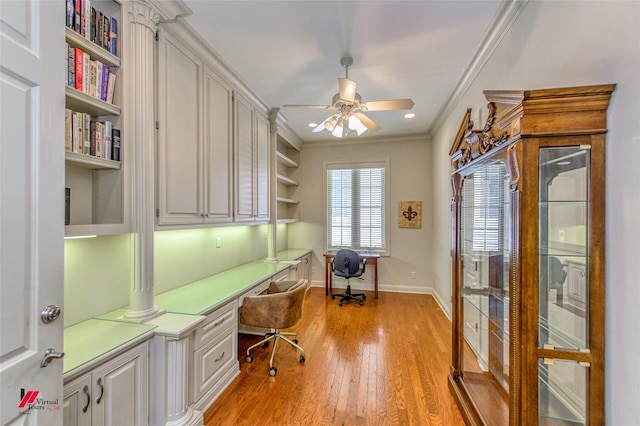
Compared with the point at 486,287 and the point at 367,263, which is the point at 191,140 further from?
the point at 367,263

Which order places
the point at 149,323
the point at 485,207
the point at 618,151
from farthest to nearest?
the point at 485,207 → the point at 149,323 → the point at 618,151

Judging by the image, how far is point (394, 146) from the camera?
512cm

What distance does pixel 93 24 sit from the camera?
5.10 feet

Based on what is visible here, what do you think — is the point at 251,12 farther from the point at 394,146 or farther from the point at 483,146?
the point at 394,146

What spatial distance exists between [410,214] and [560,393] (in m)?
3.93

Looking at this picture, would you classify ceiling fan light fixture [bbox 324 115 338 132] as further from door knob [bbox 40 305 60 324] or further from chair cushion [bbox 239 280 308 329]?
door knob [bbox 40 305 60 324]

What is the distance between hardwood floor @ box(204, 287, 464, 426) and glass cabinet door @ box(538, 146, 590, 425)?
0.94 meters

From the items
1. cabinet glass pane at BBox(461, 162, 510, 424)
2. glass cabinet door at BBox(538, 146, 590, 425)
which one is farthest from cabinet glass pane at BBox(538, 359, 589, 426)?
cabinet glass pane at BBox(461, 162, 510, 424)

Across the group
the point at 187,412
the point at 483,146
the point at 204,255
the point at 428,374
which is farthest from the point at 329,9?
the point at 428,374

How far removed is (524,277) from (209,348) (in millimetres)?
2160

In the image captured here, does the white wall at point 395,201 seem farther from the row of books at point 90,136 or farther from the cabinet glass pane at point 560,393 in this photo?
the row of books at point 90,136

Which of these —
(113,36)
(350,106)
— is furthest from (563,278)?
(113,36)
